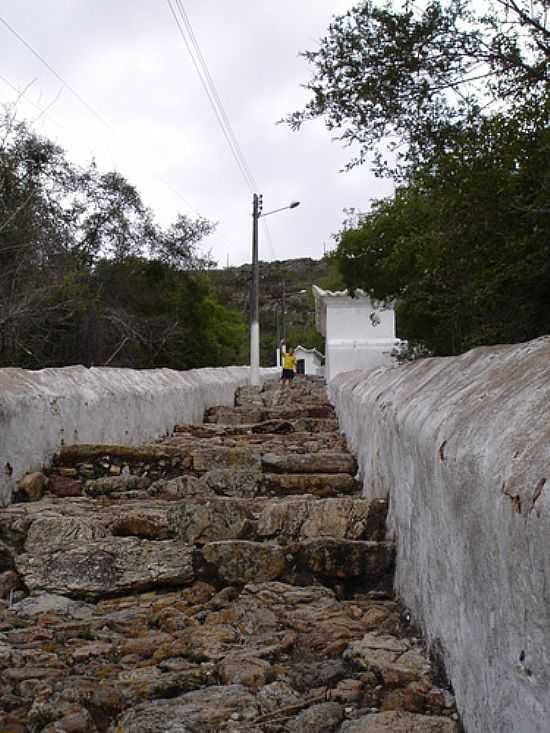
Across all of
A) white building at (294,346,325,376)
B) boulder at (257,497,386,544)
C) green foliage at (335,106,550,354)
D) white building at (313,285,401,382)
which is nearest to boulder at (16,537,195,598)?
boulder at (257,497,386,544)

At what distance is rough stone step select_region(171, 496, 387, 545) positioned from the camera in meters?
2.80

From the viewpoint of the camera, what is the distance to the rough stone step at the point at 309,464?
4.12 metres

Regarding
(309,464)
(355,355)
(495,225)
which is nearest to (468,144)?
(495,225)

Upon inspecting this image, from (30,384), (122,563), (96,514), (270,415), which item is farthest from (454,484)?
(270,415)

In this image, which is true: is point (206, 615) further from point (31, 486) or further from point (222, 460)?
point (222, 460)

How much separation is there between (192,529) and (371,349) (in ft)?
47.7

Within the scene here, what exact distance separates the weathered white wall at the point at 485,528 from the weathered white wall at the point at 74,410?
1.87 meters

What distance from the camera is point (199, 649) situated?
204 cm

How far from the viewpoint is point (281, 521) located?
114 inches

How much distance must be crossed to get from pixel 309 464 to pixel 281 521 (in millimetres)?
1308

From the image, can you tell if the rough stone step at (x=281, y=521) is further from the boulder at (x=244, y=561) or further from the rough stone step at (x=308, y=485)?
the rough stone step at (x=308, y=485)

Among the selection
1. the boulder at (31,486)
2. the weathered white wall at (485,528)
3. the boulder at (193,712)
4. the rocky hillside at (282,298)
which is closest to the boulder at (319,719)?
the boulder at (193,712)

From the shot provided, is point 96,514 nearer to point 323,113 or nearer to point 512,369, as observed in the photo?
point 512,369

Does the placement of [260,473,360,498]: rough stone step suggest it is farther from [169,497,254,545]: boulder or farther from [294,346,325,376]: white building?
[294,346,325,376]: white building
